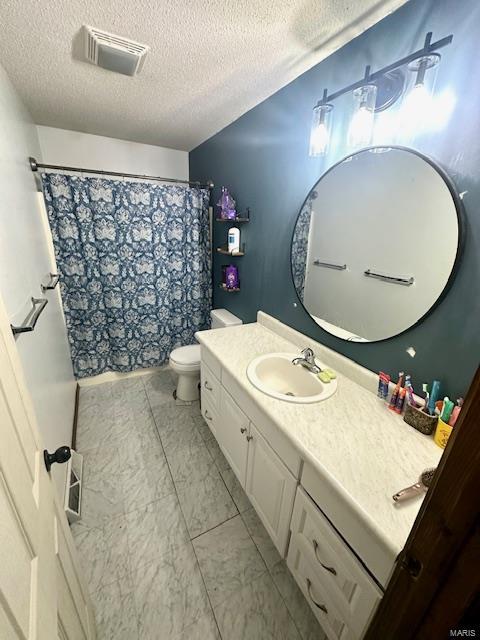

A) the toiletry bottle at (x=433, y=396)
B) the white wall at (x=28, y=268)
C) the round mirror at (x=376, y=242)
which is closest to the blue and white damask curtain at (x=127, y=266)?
the white wall at (x=28, y=268)

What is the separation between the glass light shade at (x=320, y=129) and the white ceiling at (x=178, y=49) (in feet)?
0.79

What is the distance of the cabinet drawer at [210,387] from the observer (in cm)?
157

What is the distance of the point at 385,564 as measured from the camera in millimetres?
642

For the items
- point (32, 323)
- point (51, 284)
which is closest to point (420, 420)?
point (32, 323)

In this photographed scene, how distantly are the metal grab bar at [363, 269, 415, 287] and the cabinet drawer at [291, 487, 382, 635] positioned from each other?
0.87m

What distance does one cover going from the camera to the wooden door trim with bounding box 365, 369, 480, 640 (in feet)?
1.29

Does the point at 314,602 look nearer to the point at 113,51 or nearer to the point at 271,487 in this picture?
the point at 271,487

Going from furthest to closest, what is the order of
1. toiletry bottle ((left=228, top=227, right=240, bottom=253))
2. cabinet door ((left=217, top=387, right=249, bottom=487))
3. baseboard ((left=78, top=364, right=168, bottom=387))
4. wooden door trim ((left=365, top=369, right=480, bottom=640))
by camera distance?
1. baseboard ((left=78, top=364, right=168, bottom=387))
2. toiletry bottle ((left=228, top=227, right=240, bottom=253))
3. cabinet door ((left=217, top=387, right=249, bottom=487))
4. wooden door trim ((left=365, top=369, right=480, bottom=640))

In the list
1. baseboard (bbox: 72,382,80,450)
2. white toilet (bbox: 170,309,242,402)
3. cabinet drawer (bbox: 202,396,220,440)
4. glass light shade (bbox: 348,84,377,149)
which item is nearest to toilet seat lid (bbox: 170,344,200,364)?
white toilet (bbox: 170,309,242,402)

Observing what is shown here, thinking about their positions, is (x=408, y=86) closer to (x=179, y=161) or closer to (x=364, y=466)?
(x=364, y=466)

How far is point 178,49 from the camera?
1.18 metres

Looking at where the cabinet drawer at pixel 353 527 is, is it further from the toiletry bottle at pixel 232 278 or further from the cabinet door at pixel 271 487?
the toiletry bottle at pixel 232 278

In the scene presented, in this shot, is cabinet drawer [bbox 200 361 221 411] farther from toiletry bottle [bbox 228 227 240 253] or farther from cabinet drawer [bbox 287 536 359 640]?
toiletry bottle [bbox 228 227 240 253]

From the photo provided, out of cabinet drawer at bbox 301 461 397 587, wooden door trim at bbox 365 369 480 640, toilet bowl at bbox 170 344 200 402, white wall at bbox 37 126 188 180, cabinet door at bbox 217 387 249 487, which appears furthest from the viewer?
white wall at bbox 37 126 188 180
